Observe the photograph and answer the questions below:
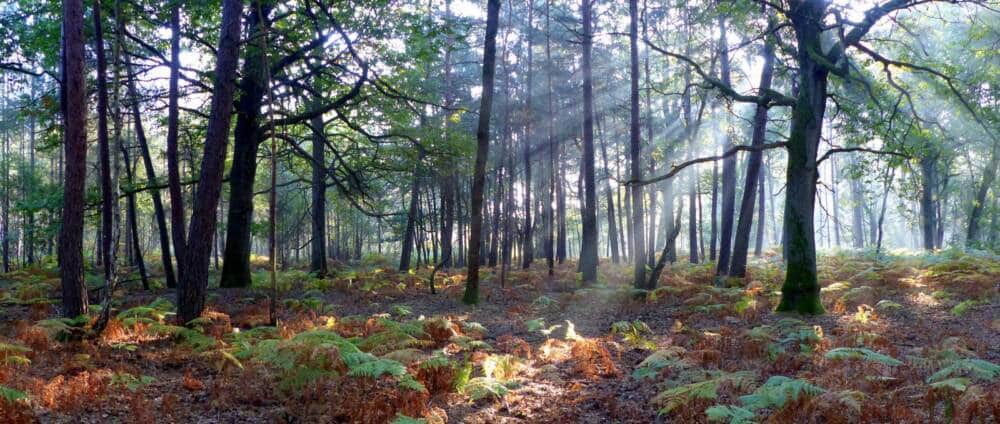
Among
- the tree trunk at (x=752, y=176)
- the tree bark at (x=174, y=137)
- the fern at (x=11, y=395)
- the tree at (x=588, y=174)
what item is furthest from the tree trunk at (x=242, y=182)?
the tree trunk at (x=752, y=176)

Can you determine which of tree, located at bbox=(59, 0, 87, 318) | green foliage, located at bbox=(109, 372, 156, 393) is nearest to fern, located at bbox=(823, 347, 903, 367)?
green foliage, located at bbox=(109, 372, 156, 393)

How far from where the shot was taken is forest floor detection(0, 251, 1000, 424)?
5.36 m

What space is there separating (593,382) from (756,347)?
272 centimetres

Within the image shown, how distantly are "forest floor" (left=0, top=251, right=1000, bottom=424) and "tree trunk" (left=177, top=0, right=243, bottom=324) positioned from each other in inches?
25.7

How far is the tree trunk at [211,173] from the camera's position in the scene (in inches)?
363

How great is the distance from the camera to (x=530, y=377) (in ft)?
23.7

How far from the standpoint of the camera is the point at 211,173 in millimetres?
9305

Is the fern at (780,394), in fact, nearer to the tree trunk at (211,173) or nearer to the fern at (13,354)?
the fern at (13,354)

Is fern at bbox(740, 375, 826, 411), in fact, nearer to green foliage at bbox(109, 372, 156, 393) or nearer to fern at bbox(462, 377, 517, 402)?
fern at bbox(462, 377, 517, 402)

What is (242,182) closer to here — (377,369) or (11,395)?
(11,395)

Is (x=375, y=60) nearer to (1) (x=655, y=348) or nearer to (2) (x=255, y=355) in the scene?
(2) (x=255, y=355)

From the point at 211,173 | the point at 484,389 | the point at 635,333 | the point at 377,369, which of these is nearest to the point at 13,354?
the point at 211,173

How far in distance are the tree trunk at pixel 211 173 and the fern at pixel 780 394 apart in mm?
8420

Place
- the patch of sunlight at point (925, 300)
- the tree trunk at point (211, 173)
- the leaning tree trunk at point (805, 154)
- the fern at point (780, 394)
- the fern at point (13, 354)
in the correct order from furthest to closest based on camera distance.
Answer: the patch of sunlight at point (925, 300) < the leaning tree trunk at point (805, 154) < the tree trunk at point (211, 173) < the fern at point (13, 354) < the fern at point (780, 394)
